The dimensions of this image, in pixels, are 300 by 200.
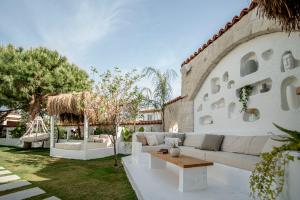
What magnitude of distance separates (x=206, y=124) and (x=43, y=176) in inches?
187

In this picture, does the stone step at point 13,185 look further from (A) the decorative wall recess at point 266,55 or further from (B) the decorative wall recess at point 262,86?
(A) the decorative wall recess at point 266,55

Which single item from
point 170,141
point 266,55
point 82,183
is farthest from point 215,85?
point 82,183

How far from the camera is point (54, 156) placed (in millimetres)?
8586

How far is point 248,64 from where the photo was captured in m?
5.12

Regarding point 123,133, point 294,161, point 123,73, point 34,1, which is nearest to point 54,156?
point 123,133

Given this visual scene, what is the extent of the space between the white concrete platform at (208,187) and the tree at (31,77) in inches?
407

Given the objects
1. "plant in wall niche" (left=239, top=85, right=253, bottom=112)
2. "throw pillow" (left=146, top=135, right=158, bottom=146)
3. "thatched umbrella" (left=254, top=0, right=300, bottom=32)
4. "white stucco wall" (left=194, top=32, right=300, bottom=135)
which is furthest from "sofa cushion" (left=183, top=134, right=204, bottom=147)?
"thatched umbrella" (left=254, top=0, right=300, bottom=32)

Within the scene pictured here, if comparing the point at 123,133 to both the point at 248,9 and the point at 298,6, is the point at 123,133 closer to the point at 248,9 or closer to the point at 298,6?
the point at 248,9

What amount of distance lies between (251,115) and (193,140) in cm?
168

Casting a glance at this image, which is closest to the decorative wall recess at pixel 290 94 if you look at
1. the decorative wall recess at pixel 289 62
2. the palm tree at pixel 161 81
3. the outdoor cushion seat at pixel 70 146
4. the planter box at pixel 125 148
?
the decorative wall recess at pixel 289 62

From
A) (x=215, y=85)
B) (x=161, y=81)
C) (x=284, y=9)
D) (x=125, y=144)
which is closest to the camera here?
(x=284, y=9)

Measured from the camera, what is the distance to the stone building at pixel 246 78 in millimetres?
4023

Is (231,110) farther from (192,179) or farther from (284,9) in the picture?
(284,9)

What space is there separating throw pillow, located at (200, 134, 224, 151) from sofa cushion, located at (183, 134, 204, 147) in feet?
1.28
